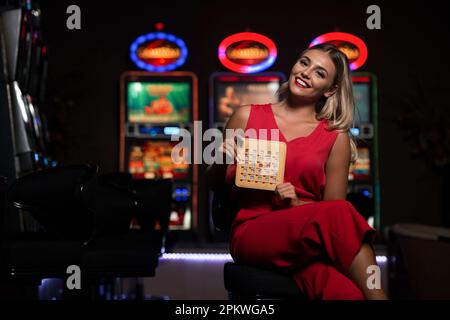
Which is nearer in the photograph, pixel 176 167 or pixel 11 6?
pixel 11 6

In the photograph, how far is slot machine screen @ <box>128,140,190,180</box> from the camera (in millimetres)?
4664

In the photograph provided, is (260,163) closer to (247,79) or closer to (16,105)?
(16,105)

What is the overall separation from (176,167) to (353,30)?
213 cm

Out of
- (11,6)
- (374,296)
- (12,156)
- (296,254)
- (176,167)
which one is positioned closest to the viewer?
(374,296)

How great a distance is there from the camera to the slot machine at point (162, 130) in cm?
467

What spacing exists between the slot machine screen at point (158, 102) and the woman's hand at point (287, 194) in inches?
121

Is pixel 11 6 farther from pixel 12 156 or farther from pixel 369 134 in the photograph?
pixel 369 134

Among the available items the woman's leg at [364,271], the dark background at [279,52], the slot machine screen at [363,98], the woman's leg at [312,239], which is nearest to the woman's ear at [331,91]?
the woman's leg at [312,239]

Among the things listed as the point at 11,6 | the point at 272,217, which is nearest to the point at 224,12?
the point at 11,6

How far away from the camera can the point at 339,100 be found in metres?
1.90

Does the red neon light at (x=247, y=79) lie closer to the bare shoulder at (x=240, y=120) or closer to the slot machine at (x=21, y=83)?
the slot machine at (x=21, y=83)

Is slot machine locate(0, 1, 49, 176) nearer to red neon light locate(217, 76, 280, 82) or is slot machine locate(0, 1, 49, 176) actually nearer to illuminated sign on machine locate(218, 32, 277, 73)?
red neon light locate(217, 76, 280, 82)

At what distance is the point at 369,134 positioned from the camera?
4.72 m

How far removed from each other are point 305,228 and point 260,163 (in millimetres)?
260
